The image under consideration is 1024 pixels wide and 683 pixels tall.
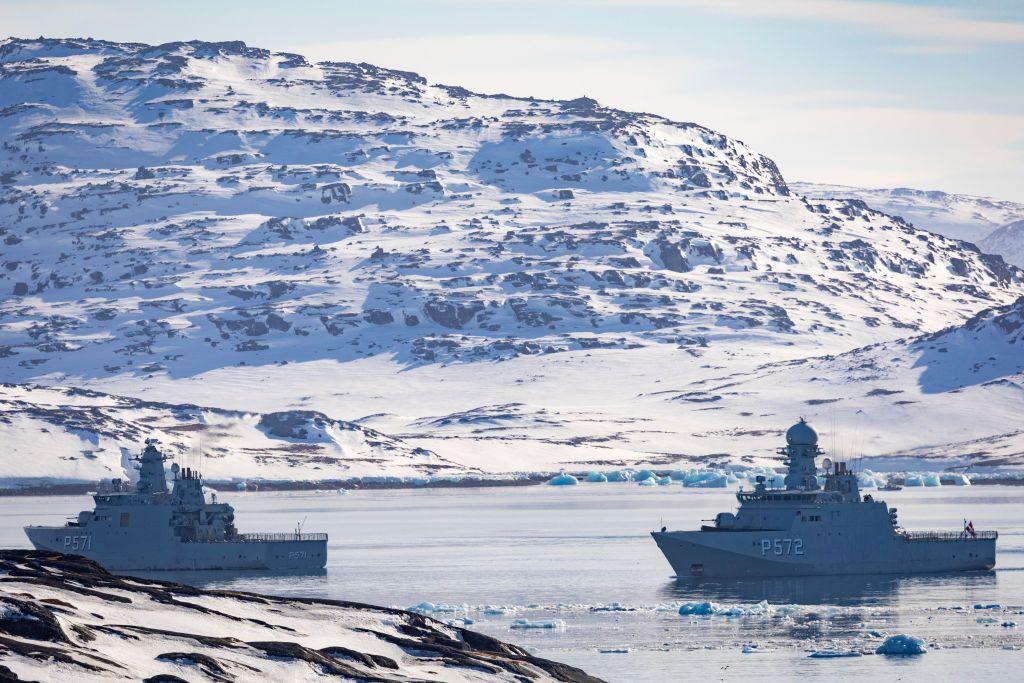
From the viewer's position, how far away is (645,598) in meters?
87.3

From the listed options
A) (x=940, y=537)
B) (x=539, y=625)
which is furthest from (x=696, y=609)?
(x=940, y=537)

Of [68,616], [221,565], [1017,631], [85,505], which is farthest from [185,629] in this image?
[85,505]

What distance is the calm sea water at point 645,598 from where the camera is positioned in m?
64.9

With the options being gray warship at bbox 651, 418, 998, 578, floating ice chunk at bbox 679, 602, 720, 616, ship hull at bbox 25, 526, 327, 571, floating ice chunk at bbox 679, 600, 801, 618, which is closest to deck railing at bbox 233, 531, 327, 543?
ship hull at bbox 25, 526, 327, 571

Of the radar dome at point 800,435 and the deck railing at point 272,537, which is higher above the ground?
the radar dome at point 800,435

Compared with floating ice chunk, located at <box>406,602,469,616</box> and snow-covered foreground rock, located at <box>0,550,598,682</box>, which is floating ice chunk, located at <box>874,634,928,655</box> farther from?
floating ice chunk, located at <box>406,602,469,616</box>

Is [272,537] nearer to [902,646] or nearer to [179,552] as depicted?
[179,552]

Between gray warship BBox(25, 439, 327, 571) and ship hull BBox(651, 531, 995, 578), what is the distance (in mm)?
20590

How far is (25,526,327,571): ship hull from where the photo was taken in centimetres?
10138

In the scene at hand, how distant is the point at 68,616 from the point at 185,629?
3067 mm

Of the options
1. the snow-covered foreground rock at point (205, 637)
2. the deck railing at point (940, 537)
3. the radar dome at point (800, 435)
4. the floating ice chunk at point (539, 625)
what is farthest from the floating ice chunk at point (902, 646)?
the deck railing at point (940, 537)

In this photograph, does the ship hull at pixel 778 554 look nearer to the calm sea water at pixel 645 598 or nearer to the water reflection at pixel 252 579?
the calm sea water at pixel 645 598

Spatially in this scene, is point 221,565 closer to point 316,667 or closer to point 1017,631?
point 1017,631

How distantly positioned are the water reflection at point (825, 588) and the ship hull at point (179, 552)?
2167 cm
